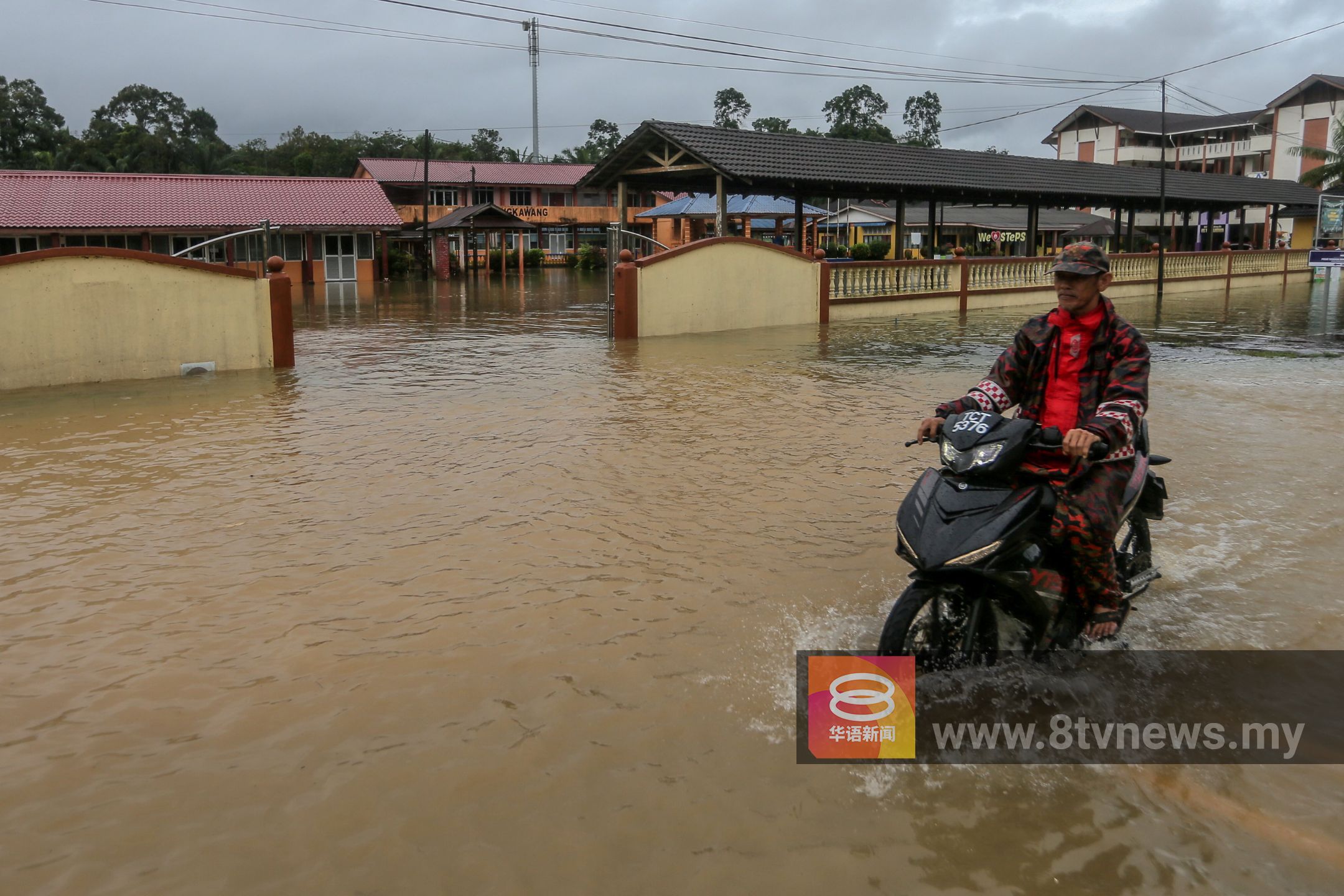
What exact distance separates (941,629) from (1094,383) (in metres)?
1.15

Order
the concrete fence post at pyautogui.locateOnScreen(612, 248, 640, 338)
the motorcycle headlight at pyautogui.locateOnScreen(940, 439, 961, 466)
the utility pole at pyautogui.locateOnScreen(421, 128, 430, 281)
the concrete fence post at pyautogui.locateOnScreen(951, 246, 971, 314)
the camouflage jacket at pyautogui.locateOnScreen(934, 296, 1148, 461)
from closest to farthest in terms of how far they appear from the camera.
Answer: the motorcycle headlight at pyautogui.locateOnScreen(940, 439, 961, 466) < the camouflage jacket at pyautogui.locateOnScreen(934, 296, 1148, 461) < the concrete fence post at pyautogui.locateOnScreen(612, 248, 640, 338) < the concrete fence post at pyautogui.locateOnScreen(951, 246, 971, 314) < the utility pole at pyautogui.locateOnScreen(421, 128, 430, 281)

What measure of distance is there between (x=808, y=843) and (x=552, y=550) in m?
2.86

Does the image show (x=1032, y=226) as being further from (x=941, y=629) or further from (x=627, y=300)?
(x=941, y=629)

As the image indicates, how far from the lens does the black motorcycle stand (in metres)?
3.46

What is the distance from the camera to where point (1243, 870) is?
280 centimetres

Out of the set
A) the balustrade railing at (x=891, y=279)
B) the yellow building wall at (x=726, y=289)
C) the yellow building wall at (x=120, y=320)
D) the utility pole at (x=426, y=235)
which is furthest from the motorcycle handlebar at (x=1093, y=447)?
the utility pole at (x=426, y=235)

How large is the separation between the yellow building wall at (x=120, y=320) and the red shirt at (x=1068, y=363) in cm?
1074

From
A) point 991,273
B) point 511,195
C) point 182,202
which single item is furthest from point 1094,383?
point 511,195

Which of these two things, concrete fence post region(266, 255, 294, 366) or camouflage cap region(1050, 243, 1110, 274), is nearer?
camouflage cap region(1050, 243, 1110, 274)

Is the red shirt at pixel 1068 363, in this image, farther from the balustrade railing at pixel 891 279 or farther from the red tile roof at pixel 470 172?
the red tile roof at pixel 470 172

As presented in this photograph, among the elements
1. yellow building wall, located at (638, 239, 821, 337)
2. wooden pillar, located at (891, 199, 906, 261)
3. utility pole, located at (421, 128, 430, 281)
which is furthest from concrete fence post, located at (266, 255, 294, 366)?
utility pole, located at (421, 128, 430, 281)

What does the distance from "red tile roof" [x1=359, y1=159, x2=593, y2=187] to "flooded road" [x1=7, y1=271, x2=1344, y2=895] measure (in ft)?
158

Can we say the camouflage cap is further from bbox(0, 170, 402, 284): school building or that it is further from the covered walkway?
bbox(0, 170, 402, 284): school building

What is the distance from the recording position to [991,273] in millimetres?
24422
